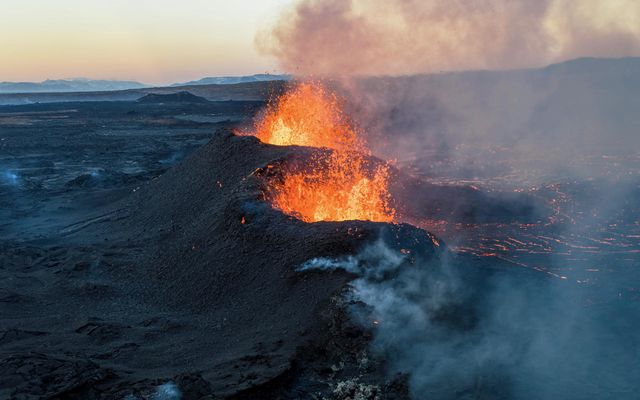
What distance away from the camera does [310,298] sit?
7.77m

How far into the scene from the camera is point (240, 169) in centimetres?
1270

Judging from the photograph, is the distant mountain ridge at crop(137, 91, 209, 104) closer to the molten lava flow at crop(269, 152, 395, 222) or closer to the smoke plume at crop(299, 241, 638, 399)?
the molten lava flow at crop(269, 152, 395, 222)

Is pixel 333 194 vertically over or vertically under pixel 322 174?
under

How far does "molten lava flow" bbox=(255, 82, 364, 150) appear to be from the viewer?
1598 cm

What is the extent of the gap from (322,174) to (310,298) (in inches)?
183

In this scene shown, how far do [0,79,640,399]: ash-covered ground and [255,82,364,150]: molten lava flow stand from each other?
204 centimetres

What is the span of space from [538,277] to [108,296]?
766 cm

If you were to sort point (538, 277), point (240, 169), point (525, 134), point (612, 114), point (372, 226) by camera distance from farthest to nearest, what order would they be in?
1. point (612, 114)
2. point (525, 134)
3. point (240, 169)
4. point (538, 277)
5. point (372, 226)

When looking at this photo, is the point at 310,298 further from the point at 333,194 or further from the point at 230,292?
the point at 333,194

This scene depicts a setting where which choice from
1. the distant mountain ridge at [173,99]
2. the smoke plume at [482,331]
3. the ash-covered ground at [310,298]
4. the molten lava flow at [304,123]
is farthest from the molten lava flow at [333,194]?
the distant mountain ridge at [173,99]

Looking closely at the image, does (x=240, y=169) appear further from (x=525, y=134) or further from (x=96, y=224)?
(x=525, y=134)

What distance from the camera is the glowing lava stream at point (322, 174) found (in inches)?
443

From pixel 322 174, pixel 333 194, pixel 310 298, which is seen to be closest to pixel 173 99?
pixel 322 174

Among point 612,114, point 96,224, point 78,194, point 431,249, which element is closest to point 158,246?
point 96,224
